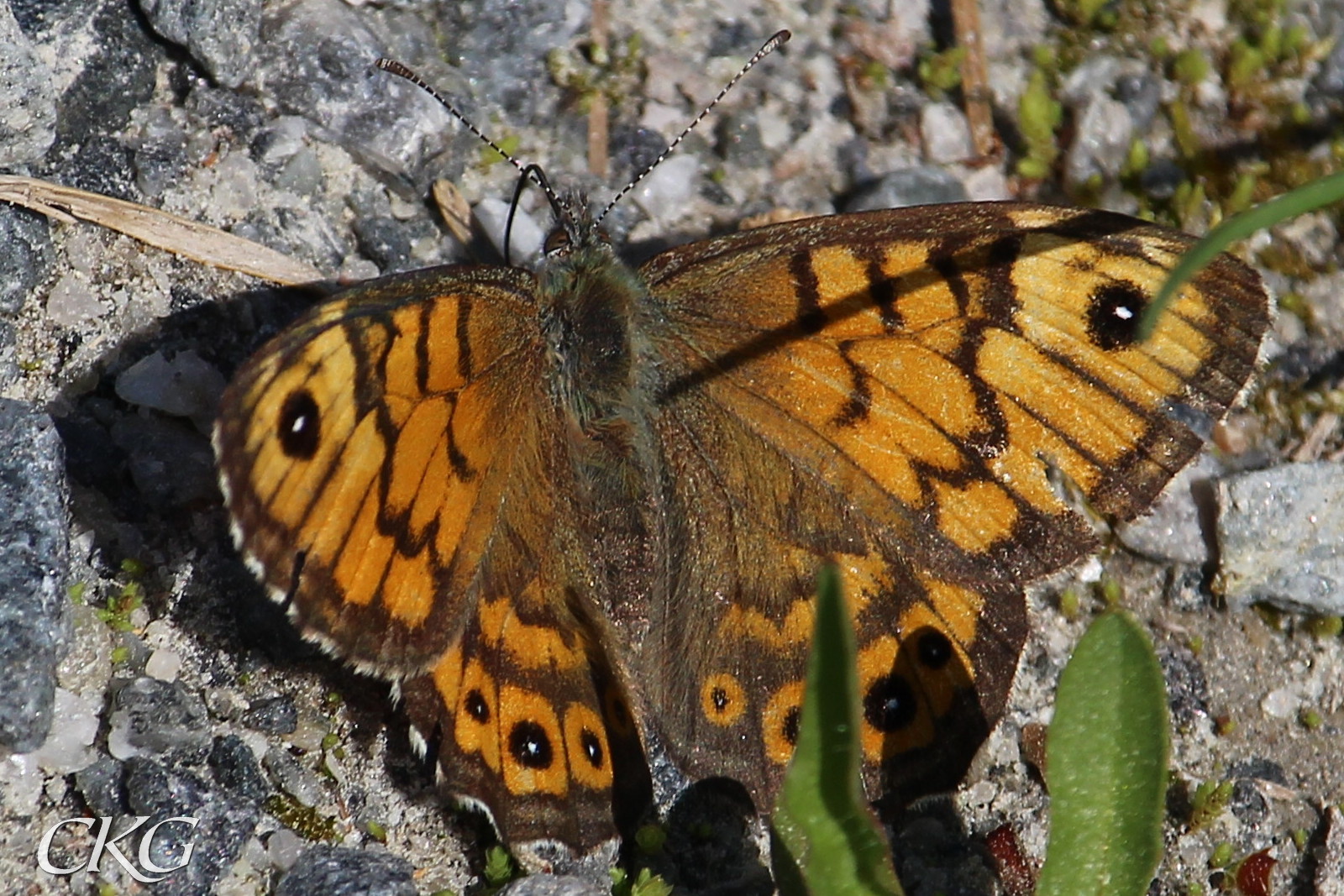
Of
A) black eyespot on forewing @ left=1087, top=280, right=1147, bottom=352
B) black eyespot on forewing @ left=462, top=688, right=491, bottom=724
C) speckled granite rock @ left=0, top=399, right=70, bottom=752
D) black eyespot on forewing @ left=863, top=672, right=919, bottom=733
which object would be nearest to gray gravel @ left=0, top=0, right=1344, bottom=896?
speckled granite rock @ left=0, top=399, right=70, bottom=752

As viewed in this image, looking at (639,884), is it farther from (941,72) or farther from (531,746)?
(941,72)

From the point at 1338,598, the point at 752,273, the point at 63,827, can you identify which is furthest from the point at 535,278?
the point at 1338,598

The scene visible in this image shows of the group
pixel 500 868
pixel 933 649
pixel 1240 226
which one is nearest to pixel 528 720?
pixel 500 868

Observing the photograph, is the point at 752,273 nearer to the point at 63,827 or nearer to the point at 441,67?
the point at 441,67

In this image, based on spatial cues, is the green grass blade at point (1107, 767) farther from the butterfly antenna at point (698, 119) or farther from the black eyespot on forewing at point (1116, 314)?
the butterfly antenna at point (698, 119)

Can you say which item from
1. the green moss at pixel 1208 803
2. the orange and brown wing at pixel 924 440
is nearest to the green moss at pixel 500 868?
the orange and brown wing at pixel 924 440

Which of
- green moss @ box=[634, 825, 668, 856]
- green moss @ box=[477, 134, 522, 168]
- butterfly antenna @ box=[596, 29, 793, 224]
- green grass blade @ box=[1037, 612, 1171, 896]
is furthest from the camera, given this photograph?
green moss @ box=[477, 134, 522, 168]

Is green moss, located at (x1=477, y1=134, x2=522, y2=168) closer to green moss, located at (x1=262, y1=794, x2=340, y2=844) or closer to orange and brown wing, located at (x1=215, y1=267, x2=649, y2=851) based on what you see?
orange and brown wing, located at (x1=215, y1=267, x2=649, y2=851)
